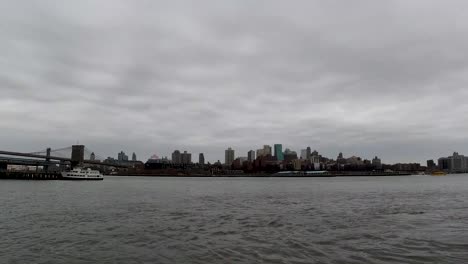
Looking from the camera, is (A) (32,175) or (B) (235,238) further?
(A) (32,175)

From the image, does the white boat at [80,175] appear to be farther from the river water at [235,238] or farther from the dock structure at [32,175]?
the river water at [235,238]

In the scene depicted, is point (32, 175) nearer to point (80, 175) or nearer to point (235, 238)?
point (80, 175)

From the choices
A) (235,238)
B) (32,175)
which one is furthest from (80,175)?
(235,238)

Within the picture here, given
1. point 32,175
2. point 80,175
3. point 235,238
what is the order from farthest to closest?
point 32,175
point 80,175
point 235,238

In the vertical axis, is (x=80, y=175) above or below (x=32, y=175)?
above

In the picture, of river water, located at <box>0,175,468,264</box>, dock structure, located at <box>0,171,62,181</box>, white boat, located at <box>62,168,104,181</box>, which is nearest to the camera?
river water, located at <box>0,175,468,264</box>

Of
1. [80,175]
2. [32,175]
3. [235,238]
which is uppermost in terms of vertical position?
[80,175]

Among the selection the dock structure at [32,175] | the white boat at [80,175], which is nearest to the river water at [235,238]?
the white boat at [80,175]

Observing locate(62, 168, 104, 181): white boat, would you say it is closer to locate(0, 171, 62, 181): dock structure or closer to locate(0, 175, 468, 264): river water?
locate(0, 171, 62, 181): dock structure

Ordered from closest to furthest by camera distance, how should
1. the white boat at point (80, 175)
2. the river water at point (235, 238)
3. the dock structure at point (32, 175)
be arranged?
1. the river water at point (235, 238)
2. the white boat at point (80, 175)
3. the dock structure at point (32, 175)

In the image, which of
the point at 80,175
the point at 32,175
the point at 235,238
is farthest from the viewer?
the point at 32,175

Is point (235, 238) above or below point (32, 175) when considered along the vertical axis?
below

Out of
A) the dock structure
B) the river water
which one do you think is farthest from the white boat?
the river water

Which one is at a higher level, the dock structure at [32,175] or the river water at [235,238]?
the dock structure at [32,175]
